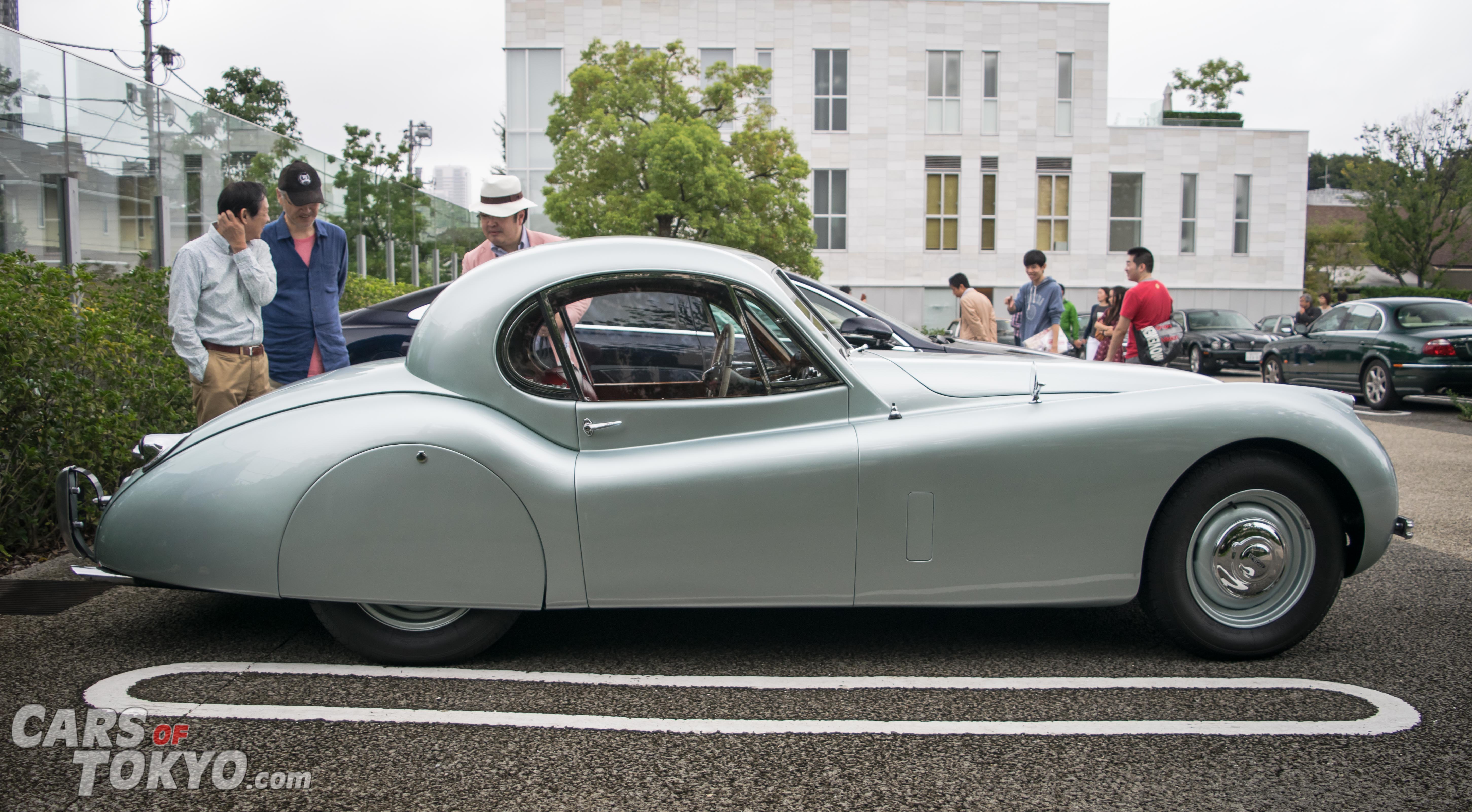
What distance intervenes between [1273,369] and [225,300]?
1497 cm

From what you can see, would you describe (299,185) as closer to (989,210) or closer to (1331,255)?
(989,210)

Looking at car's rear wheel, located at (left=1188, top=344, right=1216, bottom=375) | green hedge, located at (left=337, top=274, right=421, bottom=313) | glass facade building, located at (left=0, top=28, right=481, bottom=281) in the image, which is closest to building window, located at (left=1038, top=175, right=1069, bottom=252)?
car's rear wheel, located at (left=1188, top=344, right=1216, bottom=375)

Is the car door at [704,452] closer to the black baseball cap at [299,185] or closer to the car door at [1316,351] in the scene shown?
the black baseball cap at [299,185]

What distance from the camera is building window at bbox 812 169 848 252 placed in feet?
112

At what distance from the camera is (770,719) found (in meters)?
2.73

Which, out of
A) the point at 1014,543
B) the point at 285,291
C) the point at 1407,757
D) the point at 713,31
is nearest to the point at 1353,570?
the point at 1407,757

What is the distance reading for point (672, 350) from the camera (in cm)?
309

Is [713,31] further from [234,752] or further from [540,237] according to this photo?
[234,752]

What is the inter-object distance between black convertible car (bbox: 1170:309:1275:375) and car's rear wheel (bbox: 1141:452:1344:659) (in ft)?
56.9

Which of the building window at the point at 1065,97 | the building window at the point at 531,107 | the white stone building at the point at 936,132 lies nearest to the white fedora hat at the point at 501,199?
the white stone building at the point at 936,132

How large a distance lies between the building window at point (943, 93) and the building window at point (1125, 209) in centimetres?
639

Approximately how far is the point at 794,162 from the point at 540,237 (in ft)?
69.5

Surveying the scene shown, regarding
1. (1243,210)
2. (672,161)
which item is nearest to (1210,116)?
Answer: (1243,210)

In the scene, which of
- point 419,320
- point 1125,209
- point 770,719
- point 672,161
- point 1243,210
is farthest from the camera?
point 1243,210
